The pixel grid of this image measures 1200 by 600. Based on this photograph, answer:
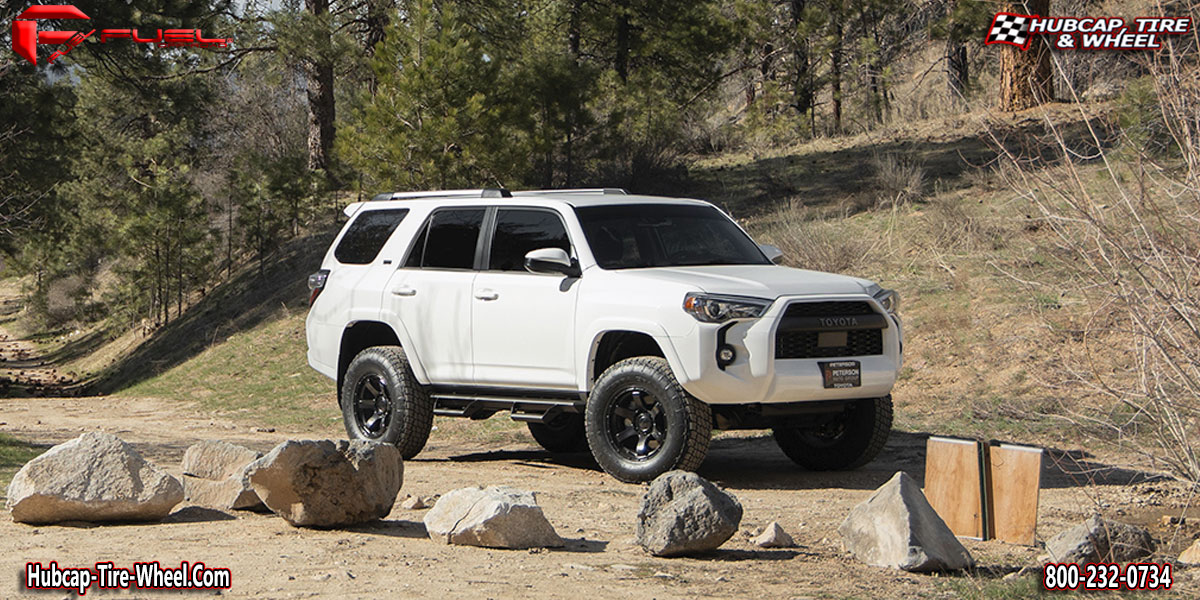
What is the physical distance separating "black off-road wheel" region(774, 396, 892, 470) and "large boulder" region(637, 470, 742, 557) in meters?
3.20

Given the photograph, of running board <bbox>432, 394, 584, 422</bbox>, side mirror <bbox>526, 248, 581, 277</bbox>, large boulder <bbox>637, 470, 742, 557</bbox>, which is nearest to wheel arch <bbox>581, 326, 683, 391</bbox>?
running board <bbox>432, 394, 584, 422</bbox>

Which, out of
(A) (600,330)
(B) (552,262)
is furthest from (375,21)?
(A) (600,330)

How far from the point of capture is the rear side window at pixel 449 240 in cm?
1050

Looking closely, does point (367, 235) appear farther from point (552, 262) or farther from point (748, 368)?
point (748, 368)

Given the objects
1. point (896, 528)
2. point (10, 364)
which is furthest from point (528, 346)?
point (10, 364)

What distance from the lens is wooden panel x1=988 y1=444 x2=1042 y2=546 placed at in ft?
23.1

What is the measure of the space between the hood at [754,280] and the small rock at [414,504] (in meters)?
2.24

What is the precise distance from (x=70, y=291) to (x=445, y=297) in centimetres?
3360

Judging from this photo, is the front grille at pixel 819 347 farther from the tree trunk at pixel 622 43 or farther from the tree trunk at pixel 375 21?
the tree trunk at pixel 622 43

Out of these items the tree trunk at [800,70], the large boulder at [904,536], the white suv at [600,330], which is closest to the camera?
the large boulder at [904,536]

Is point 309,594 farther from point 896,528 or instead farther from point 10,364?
point 10,364

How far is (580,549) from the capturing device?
6.97 m

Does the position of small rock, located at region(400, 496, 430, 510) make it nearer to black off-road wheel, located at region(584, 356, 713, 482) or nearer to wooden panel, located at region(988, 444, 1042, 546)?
black off-road wheel, located at region(584, 356, 713, 482)

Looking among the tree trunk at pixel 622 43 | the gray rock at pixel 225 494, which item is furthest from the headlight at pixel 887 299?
the tree trunk at pixel 622 43
